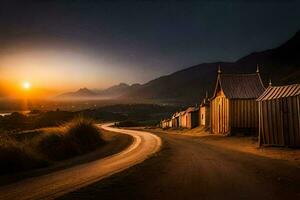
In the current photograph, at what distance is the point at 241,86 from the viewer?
42.2 metres

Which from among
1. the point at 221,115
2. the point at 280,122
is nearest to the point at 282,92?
the point at 280,122

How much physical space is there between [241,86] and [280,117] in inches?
716

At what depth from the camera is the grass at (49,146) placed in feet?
62.9

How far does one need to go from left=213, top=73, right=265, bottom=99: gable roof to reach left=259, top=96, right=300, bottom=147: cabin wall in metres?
15.1

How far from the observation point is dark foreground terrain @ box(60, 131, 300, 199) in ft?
34.4

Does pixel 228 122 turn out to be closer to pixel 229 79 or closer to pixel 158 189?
pixel 229 79

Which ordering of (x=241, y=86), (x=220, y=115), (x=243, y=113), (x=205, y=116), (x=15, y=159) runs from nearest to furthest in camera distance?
(x=15, y=159)
(x=243, y=113)
(x=241, y=86)
(x=220, y=115)
(x=205, y=116)

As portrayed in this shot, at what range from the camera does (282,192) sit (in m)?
10.7

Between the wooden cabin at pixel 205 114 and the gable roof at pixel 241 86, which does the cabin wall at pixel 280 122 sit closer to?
the gable roof at pixel 241 86

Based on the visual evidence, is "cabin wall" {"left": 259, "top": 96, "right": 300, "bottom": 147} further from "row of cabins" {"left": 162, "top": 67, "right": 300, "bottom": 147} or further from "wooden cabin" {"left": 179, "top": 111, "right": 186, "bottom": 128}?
"wooden cabin" {"left": 179, "top": 111, "right": 186, "bottom": 128}

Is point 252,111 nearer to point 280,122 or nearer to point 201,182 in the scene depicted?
point 280,122

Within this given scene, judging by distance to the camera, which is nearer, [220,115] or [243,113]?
[243,113]

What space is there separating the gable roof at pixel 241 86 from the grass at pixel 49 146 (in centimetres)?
1501

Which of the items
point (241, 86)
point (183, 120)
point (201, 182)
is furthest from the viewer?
point (183, 120)
